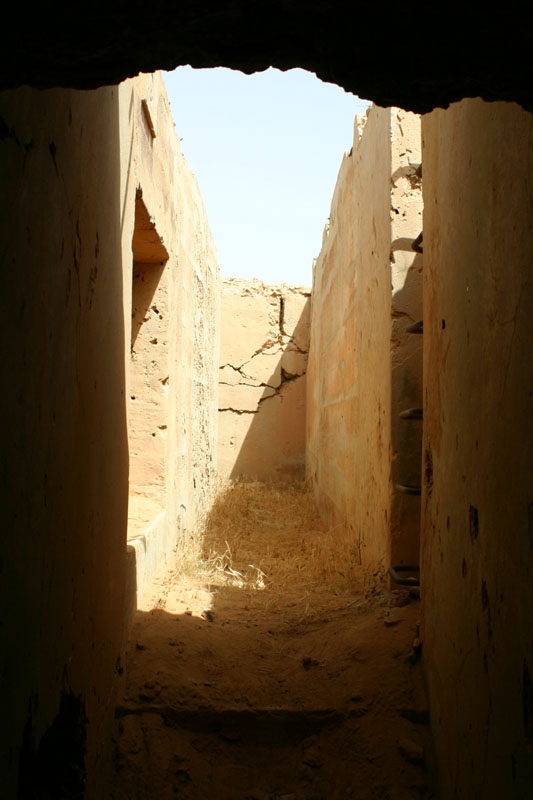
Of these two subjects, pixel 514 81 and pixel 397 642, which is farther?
pixel 397 642

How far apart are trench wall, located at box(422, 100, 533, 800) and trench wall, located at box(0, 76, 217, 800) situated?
102 centimetres

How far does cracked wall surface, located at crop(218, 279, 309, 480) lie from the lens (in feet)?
30.1

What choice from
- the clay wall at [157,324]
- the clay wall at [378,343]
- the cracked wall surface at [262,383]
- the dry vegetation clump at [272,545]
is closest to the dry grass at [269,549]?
the dry vegetation clump at [272,545]

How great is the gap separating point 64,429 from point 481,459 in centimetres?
109

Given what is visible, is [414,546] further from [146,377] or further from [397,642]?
[146,377]

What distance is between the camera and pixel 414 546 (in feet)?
10.2

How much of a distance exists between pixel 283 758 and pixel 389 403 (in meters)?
1.72

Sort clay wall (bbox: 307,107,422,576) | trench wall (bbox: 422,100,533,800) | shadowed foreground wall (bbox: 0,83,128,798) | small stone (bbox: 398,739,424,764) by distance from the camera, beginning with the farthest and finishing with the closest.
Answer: clay wall (bbox: 307,107,422,576) < small stone (bbox: 398,739,424,764) < trench wall (bbox: 422,100,533,800) < shadowed foreground wall (bbox: 0,83,128,798)

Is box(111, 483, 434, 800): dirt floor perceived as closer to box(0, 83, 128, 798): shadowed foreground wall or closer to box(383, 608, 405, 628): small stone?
box(383, 608, 405, 628): small stone

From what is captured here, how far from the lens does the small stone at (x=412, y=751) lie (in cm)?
206

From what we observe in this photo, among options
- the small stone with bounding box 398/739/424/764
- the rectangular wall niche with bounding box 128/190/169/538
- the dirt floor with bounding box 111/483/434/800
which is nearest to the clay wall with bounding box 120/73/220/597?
the rectangular wall niche with bounding box 128/190/169/538

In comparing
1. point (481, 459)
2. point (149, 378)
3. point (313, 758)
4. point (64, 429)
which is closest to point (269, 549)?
point (149, 378)

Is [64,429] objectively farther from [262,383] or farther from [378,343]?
[262,383]

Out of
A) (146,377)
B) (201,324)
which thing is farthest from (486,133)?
(201,324)
